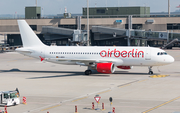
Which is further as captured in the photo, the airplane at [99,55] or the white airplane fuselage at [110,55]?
the white airplane fuselage at [110,55]

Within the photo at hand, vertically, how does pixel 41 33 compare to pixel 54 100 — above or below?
above

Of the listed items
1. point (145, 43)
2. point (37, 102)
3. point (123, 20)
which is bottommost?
point (37, 102)

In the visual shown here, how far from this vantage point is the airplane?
4575 cm

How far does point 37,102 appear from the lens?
2961cm

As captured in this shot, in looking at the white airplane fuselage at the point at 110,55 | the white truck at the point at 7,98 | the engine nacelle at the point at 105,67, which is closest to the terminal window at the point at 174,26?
the white airplane fuselage at the point at 110,55

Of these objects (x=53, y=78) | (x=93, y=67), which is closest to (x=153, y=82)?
(x=93, y=67)

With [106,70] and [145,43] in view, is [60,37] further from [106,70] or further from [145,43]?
[106,70]

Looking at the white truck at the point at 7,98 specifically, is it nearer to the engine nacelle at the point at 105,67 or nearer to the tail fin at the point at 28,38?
the engine nacelle at the point at 105,67

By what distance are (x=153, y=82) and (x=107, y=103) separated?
1318 cm

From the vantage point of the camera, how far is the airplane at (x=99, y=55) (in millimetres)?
45750

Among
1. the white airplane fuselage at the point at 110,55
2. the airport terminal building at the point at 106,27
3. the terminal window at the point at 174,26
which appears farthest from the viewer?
the terminal window at the point at 174,26

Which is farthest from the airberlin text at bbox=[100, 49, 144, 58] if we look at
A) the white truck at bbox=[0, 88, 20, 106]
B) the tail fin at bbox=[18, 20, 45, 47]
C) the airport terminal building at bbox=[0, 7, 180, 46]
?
the airport terminal building at bbox=[0, 7, 180, 46]

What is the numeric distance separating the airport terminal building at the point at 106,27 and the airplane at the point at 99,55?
168 ft

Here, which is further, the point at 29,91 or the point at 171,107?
the point at 29,91
